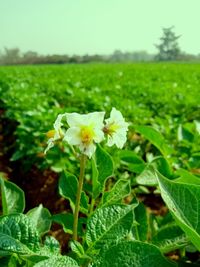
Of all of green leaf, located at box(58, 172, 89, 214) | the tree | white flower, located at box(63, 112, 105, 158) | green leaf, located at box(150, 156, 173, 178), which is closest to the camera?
white flower, located at box(63, 112, 105, 158)

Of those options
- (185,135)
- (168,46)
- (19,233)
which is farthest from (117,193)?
(168,46)

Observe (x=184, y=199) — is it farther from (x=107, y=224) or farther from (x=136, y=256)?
(x=107, y=224)

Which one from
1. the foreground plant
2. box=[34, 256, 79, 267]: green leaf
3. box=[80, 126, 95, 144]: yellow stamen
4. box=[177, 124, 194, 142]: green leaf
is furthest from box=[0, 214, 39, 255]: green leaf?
box=[177, 124, 194, 142]: green leaf

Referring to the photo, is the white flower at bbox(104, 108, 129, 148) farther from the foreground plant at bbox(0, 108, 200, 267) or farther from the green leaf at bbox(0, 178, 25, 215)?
the green leaf at bbox(0, 178, 25, 215)

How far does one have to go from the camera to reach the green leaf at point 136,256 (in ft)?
2.64

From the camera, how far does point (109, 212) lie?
1.01 m

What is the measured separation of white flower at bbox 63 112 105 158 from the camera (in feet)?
3.44

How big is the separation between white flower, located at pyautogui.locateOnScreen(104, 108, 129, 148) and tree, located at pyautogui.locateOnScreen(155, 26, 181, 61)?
287 feet

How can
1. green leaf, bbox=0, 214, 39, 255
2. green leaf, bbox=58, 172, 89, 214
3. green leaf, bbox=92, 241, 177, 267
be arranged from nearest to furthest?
green leaf, bbox=92, 241, 177, 267, green leaf, bbox=0, 214, 39, 255, green leaf, bbox=58, 172, 89, 214

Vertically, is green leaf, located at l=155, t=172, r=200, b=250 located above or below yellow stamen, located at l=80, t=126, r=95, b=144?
below

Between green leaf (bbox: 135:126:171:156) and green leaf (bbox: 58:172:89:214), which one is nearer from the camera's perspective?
green leaf (bbox: 58:172:89:214)

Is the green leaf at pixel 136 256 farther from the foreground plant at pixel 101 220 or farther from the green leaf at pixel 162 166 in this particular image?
the green leaf at pixel 162 166

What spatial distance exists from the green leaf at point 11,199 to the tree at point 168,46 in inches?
3444

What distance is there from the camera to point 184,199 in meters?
0.83
